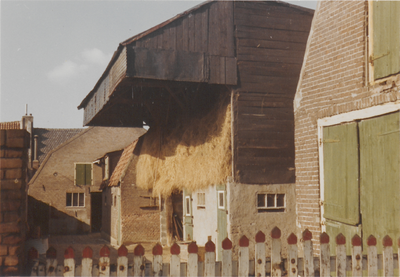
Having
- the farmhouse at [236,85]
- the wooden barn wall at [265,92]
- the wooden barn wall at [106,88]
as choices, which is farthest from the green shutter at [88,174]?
the wooden barn wall at [265,92]

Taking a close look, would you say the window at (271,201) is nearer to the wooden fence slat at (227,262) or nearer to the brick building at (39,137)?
the wooden fence slat at (227,262)

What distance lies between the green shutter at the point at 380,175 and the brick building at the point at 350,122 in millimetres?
16

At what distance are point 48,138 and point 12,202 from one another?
37489 mm

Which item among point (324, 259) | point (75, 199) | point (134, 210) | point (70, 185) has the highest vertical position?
point (324, 259)

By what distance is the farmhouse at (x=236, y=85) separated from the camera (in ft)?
39.4

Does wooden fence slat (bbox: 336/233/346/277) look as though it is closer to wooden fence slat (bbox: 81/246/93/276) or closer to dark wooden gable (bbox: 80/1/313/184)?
wooden fence slat (bbox: 81/246/93/276)

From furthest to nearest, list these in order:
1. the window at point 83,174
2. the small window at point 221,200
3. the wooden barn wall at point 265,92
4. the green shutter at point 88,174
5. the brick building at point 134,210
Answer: the green shutter at point 88,174
the window at point 83,174
the brick building at point 134,210
the small window at point 221,200
the wooden barn wall at point 265,92

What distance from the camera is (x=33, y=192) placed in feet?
97.6

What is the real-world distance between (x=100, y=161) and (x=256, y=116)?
61.0 ft

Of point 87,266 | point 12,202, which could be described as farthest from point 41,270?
point 12,202

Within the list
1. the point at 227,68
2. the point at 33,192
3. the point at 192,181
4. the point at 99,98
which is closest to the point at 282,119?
the point at 227,68

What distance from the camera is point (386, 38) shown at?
7.22 m

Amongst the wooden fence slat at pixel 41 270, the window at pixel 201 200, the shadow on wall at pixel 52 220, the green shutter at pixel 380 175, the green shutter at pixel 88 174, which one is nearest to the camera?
the wooden fence slat at pixel 41 270

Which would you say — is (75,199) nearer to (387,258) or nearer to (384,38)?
(384,38)
